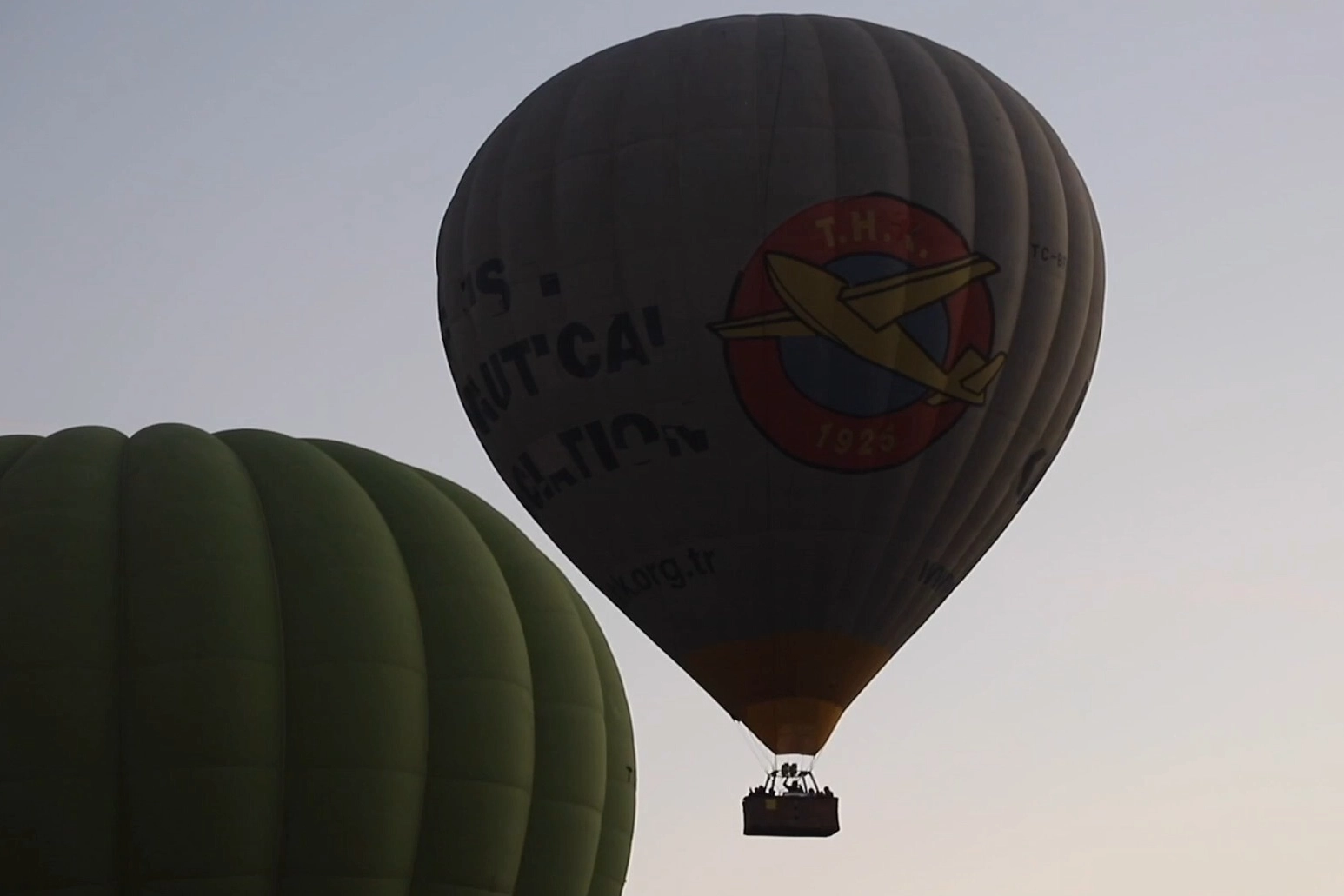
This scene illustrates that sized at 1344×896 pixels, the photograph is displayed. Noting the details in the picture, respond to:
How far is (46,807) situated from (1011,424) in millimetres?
9287

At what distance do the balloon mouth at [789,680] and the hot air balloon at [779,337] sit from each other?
20 millimetres

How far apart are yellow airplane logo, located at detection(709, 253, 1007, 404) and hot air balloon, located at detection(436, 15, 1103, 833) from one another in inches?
0.8

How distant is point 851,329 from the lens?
2286cm

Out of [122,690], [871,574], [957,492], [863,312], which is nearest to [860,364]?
[863,312]

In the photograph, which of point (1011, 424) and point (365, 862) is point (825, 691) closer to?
point (1011, 424)

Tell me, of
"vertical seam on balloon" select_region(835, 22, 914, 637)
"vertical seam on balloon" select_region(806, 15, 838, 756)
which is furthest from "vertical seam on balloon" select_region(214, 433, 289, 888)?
"vertical seam on balloon" select_region(835, 22, 914, 637)

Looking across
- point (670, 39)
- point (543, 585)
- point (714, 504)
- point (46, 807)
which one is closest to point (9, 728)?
point (46, 807)

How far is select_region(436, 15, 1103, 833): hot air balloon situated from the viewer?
22.9 metres

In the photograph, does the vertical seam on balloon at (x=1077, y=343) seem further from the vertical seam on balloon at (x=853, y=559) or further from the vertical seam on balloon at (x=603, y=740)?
the vertical seam on balloon at (x=603, y=740)

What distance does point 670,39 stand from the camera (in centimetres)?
2406

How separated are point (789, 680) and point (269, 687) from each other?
6279mm

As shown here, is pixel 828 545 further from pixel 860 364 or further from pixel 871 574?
pixel 860 364

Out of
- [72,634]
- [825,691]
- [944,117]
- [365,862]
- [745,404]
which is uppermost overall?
[944,117]

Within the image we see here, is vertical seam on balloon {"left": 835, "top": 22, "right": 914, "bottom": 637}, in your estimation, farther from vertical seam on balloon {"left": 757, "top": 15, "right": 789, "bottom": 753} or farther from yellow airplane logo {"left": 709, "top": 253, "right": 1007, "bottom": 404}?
yellow airplane logo {"left": 709, "top": 253, "right": 1007, "bottom": 404}
